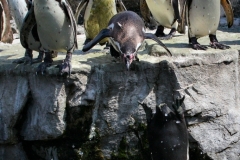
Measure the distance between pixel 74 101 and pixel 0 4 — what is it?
2.43 m

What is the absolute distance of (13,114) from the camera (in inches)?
154

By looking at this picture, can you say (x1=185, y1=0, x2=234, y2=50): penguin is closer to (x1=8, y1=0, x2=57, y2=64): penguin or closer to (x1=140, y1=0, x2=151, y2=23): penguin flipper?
(x1=8, y1=0, x2=57, y2=64): penguin

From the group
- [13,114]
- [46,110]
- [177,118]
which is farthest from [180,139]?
[13,114]

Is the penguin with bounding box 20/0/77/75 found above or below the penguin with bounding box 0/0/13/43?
above

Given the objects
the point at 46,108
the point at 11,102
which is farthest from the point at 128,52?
the point at 11,102

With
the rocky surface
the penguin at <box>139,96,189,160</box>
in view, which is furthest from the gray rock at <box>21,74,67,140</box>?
the penguin at <box>139,96,189,160</box>

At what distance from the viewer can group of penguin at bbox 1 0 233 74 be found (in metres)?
3.81

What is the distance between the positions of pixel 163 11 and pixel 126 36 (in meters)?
1.47

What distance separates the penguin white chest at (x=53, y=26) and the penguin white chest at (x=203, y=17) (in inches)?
44.1

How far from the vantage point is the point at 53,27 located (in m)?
3.85

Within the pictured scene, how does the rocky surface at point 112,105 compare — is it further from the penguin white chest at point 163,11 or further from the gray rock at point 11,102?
the penguin white chest at point 163,11

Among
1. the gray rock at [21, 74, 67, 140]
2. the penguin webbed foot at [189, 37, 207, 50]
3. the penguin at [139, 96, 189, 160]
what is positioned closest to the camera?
the penguin at [139, 96, 189, 160]

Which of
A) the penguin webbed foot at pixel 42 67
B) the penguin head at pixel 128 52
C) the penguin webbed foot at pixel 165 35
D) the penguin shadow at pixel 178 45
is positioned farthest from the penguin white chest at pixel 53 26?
the penguin webbed foot at pixel 165 35

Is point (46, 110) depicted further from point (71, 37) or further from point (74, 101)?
point (71, 37)
